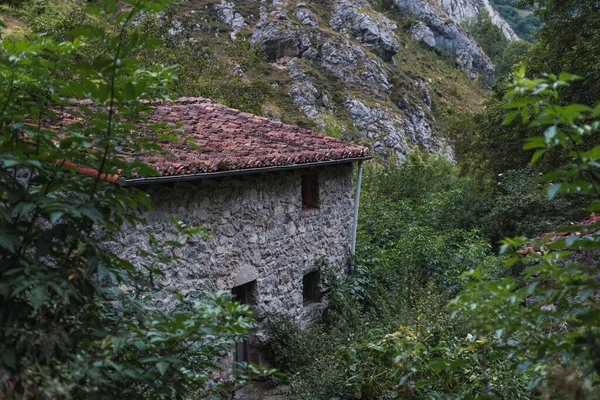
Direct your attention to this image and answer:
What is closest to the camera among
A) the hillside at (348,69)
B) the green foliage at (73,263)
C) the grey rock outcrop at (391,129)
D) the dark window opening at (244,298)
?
the green foliage at (73,263)

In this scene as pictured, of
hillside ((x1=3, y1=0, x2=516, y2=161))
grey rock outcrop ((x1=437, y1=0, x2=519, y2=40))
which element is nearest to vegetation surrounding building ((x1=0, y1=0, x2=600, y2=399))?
hillside ((x1=3, y1=0, x2=516, y2=161))

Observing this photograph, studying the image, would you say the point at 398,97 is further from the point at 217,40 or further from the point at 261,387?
the point at 261,387

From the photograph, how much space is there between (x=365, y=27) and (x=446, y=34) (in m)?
15.8

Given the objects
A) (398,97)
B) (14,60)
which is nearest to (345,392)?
(14,60)

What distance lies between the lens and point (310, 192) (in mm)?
8609

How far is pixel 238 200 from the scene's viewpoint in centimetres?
674

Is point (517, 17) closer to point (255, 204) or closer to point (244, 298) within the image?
point (255, 204)

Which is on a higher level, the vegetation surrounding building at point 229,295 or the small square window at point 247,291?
the vegetation surrounding building at point 229,295

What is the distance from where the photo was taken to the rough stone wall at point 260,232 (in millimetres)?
5883

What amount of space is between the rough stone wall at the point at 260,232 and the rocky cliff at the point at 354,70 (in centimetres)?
1913

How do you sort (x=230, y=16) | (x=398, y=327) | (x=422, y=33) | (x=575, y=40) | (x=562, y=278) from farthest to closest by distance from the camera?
(x=422, y=33)
(x=230, y=16)
(x=575, y=40)
(x=398, y=327)
(x=562, y=278)

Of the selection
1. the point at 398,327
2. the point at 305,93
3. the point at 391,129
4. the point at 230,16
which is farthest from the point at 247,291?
the point at 230,16

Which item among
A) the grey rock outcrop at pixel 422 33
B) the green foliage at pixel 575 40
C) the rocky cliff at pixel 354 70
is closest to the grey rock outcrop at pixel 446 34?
the grey rock outcrop at pixel 422 33

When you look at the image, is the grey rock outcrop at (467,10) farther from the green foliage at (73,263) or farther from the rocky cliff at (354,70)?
the green foliage at (73,263)
